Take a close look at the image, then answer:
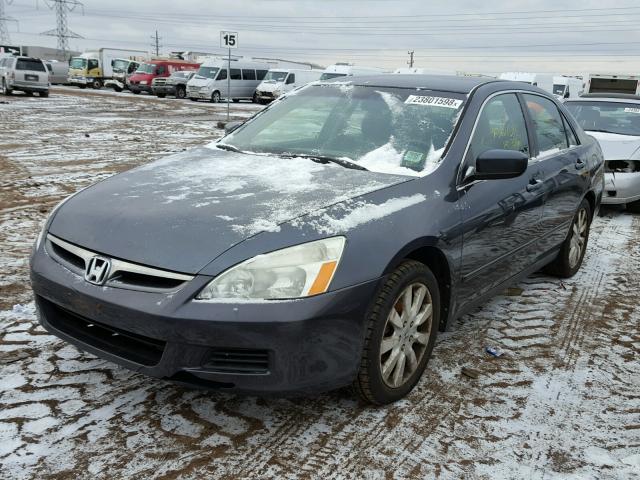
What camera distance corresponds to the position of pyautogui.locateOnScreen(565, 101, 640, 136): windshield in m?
8.33

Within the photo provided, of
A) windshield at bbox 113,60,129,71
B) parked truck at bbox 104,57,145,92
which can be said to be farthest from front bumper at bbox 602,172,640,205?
windshield at bbox 113,60,129,71

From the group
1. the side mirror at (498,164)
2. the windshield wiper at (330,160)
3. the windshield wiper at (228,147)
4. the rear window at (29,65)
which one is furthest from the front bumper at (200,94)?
the side mirror at (498,164)

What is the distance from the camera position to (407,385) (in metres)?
2.95

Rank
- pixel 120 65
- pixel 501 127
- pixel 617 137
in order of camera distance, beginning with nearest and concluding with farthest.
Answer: pixel 501 127 < pixel 617 137 < pixel 120 65

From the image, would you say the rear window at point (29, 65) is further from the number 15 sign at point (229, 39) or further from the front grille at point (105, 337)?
the front grille at point (105, 337)

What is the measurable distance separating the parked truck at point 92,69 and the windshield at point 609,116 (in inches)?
1504

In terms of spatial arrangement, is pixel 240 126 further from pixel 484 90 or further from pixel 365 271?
pixel 365 271

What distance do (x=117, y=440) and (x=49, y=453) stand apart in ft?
0.87

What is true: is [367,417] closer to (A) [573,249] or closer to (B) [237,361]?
(B) [237,361]

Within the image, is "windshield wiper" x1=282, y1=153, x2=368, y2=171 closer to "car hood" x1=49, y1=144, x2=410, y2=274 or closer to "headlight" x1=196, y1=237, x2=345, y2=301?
"car hood" x1=49, y1=144, x2=410, y2=274

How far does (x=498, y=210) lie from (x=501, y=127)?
632 mm

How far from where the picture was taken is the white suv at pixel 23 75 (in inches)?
1045

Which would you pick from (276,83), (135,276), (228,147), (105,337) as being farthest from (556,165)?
(276,83)

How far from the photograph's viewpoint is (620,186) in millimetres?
7359
